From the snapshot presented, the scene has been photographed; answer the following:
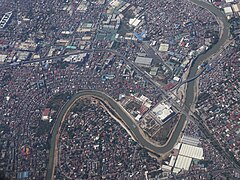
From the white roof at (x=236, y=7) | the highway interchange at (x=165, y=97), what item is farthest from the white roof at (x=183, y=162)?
the white roof at (x=236, y=7)

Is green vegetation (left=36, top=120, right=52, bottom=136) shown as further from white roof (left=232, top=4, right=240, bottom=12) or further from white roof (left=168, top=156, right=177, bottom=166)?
white roof (left=232, top=4, right=240, bottom=12)

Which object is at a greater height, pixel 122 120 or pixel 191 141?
pixel 122 120

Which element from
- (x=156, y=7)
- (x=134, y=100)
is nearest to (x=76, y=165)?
(x=134, y=100)

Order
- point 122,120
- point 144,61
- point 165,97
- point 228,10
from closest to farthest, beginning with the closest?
point 122,120 → point 165,97 → point 144,61 → point 228,10

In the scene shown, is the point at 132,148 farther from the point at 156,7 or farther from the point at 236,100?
the point at 156,7

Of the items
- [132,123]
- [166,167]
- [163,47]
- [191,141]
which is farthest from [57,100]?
[191,141]

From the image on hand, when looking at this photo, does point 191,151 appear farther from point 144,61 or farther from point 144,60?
point 144,60

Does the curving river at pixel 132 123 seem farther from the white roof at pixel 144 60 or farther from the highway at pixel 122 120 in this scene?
the white roof at pixel 144 60
